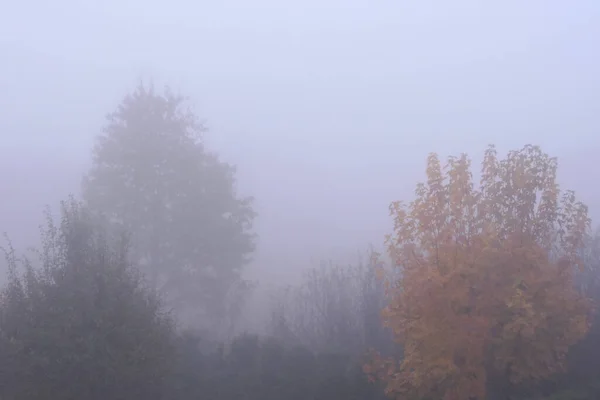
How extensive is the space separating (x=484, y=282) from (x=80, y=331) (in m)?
7.49

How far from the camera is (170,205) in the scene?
2488cm

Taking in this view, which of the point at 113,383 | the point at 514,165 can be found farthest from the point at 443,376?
the point at 113,383

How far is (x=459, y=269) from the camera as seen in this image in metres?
13.1

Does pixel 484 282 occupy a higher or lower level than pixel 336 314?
lower

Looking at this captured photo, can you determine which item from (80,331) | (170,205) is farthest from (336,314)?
(80,331)

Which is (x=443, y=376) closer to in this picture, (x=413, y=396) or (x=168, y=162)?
(x=413, y=396)

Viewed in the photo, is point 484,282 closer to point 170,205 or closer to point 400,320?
point 400,320

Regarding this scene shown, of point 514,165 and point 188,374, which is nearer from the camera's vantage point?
point 514,165

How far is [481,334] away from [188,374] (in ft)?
25.5

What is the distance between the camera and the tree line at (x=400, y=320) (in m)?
12.1

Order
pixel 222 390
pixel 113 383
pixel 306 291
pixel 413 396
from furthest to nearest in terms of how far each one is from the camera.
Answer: pixel 306 291 < pixel 222 390 < pixel 413 396 < pixel 113 383

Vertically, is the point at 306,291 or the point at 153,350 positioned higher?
the point at 306,291

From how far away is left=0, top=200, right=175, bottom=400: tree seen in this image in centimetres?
1189

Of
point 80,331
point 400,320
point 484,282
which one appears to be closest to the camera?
point 80,331
